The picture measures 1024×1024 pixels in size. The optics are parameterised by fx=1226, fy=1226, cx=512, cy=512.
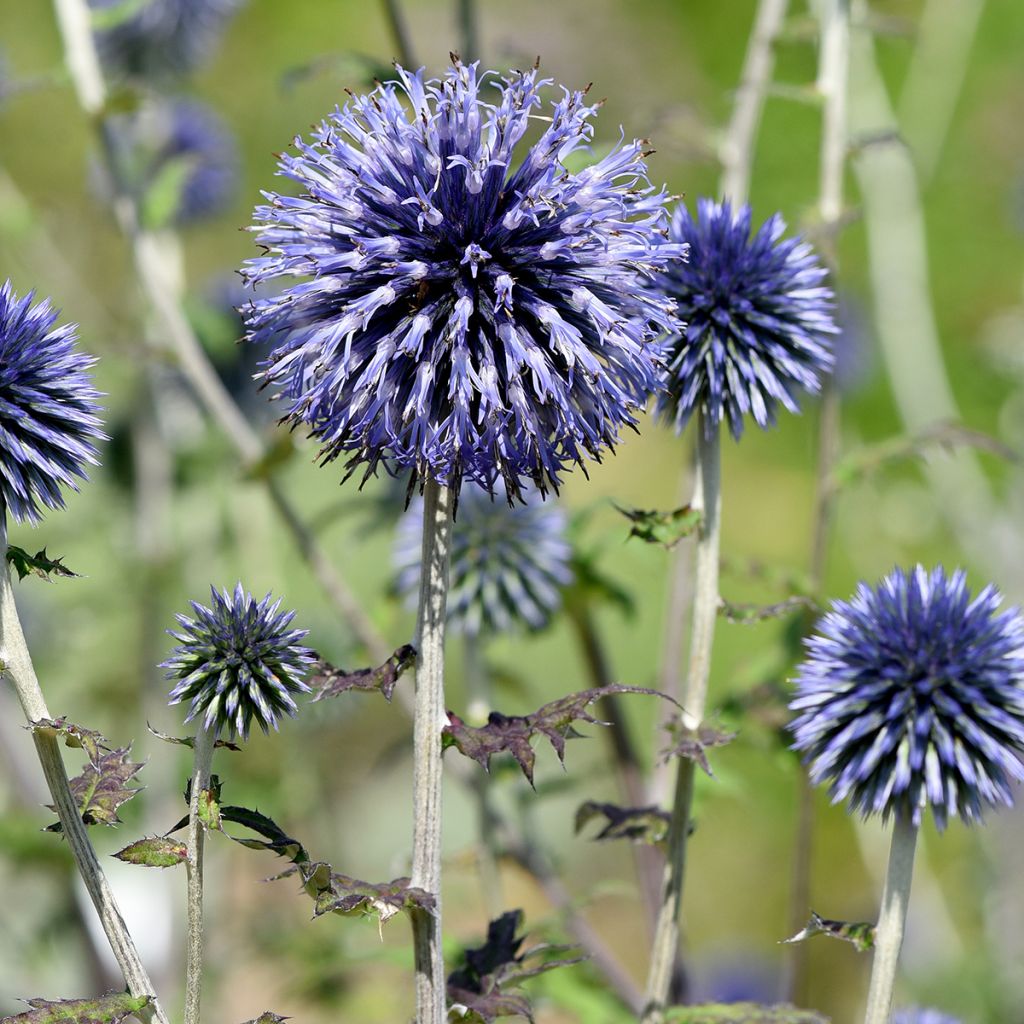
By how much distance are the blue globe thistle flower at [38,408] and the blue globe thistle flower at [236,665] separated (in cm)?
30

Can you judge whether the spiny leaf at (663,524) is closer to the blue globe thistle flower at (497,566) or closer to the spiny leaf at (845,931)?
the spiny leaf at (845,931)

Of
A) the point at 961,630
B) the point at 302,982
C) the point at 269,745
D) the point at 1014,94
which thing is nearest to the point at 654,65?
the point at 1014,94

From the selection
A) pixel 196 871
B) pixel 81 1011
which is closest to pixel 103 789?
pixel 196 871

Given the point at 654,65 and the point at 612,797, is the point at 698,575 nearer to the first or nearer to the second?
the point at 612,797

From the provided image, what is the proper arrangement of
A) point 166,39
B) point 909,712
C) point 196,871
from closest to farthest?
point 196,871, point 909,712, point 166,39

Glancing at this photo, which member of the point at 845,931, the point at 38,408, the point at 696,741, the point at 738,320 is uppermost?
the point at 738,320

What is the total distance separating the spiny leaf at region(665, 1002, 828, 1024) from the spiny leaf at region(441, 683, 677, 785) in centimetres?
51

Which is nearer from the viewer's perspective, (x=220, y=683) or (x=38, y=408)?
(x=220, y=683)

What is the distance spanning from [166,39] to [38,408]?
3.44 metres

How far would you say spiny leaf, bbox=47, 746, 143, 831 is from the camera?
160cm

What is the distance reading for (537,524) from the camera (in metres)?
3.32

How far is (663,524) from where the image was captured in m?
1.89

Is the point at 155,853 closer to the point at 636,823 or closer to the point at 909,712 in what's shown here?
the point at 636,823

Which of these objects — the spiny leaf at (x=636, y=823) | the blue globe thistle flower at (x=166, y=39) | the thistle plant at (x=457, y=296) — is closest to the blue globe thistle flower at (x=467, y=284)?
the thistle plant at (x=457, y=296)
